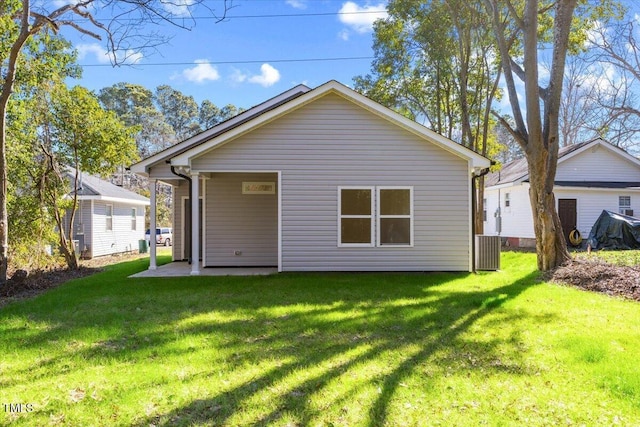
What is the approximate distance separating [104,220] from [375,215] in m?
13.9

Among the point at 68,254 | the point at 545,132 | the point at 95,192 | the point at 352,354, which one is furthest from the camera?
the point at 95,192

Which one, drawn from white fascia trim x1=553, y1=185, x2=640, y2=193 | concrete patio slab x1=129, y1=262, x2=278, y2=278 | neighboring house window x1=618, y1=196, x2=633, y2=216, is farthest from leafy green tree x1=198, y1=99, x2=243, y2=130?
concrete patio slab x1=129, y1=262, x2=278, y2=278

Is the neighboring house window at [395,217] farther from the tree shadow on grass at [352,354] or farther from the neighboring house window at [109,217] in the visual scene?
the neighboring house window at [109,217]

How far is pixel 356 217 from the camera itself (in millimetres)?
10133

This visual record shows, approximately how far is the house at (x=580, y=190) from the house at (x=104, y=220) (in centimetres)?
1842

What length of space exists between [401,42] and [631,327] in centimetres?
1609

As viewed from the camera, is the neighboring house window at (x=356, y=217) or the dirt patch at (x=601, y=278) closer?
the dirt patch at (x=601, y=278)

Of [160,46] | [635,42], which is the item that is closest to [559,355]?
[160,46]

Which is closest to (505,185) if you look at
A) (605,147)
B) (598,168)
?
(598,168)

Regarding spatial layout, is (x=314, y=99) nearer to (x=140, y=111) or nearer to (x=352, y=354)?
(x=352, y=354)

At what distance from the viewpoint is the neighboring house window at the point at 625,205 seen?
18562 millimetres

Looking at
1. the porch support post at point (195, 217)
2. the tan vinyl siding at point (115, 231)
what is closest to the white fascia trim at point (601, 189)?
the porch support post at point (195, 217)

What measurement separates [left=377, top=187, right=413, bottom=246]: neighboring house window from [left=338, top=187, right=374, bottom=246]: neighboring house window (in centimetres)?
24

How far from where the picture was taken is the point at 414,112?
21656 mm
